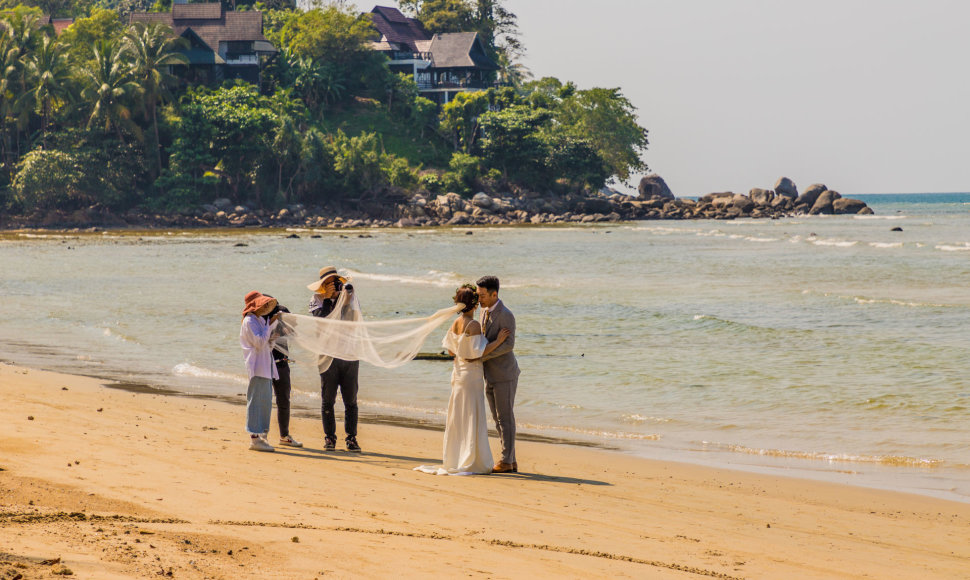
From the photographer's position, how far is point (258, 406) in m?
8.82

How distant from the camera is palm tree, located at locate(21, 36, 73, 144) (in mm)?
67438

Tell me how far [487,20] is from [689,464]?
9862 centimetres

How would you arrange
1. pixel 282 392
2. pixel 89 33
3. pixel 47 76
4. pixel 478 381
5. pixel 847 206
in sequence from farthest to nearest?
pixel 847 206 → pixel 89 33 → pixel 47 76 → pixel 282 392 → pixel 478 381

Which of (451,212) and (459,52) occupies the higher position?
(459,52)

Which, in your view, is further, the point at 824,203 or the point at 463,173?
the point at 824,203

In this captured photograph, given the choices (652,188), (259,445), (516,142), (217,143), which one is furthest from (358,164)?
(259,445)

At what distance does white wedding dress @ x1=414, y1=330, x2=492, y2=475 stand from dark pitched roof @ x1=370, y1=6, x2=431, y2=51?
87950 millimetres

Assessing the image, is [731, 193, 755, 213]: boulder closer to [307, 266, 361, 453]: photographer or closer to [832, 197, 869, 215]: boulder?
[832, 197, 869, 215]: boulder

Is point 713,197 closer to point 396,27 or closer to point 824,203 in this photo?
point 824,203

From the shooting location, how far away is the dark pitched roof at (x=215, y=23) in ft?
272

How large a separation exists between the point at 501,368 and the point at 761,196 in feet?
305

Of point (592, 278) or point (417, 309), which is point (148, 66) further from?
point (417, 309)

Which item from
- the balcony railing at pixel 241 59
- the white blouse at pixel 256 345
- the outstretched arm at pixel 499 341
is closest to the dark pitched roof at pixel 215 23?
the balcony railing at pixel 241 59

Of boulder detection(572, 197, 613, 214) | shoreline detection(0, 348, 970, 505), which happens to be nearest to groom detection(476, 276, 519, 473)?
shoreline detection(0, 348, 970, 505)
